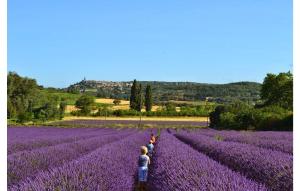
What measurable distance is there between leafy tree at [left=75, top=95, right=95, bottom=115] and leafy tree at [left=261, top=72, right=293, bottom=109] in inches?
1281

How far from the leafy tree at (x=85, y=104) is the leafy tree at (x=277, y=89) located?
107ft

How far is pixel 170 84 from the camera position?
144 metres

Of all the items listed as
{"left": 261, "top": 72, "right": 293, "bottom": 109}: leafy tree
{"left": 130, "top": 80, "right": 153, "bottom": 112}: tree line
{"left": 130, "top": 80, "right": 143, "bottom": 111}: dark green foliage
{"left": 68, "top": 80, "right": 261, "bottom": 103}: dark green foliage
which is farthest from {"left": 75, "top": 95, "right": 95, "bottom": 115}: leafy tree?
{"left": 261, "top": 72, "right": 293, "bottom": 109}: leafy tree

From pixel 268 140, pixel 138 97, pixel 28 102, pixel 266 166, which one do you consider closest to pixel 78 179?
pixel 266 166

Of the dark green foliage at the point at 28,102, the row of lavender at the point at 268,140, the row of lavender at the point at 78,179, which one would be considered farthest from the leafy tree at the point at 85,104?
the row of lavender at the point at 78,179

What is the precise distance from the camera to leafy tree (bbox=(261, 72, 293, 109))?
55438mm

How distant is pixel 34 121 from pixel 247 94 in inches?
2691

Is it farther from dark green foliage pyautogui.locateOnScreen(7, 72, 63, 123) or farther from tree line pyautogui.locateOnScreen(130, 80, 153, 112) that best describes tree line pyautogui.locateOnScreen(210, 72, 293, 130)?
tree line pyautogui.locateOnScreen(130, 80, 153, 112)

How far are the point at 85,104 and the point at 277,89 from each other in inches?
1450

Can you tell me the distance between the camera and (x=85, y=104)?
8219 centimetres

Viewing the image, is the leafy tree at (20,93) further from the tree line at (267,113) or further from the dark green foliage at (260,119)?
the dark green foliage at (260,119)

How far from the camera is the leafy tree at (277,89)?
5544cm

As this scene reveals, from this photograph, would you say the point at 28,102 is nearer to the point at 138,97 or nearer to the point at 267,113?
the point at 138,97
